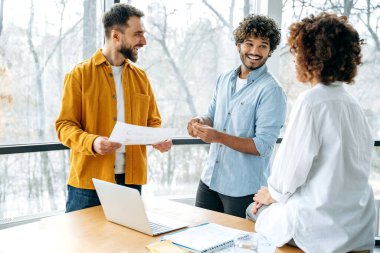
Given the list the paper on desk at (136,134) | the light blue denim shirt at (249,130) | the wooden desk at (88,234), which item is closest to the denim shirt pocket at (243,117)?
the light blue denim shirt at (249,130)

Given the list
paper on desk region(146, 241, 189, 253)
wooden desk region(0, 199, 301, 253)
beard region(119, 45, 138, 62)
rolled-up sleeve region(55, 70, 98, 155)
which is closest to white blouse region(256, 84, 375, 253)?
wooden desk region(0, 199, 301, 253)

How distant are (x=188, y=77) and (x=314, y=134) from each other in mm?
2153

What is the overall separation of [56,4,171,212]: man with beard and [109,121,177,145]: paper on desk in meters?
0.16

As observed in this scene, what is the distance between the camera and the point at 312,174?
166 centimetres

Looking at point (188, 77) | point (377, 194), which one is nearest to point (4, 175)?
point (188, 77)

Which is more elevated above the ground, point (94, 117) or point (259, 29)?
point (259, 29)

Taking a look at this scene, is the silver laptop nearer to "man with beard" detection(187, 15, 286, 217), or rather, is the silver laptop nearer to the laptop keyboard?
the laptop keyboard

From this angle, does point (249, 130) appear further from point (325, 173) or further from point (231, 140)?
point (325, 173)

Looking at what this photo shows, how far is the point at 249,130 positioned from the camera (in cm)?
261

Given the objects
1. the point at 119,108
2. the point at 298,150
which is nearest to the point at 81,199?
the point at 119,108

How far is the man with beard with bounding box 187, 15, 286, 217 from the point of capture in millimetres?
2523

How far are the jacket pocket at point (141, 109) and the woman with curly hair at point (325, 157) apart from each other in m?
1.16

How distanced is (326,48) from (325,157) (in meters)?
0.40

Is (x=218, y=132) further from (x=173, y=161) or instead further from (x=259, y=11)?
(x=259, y=11)
